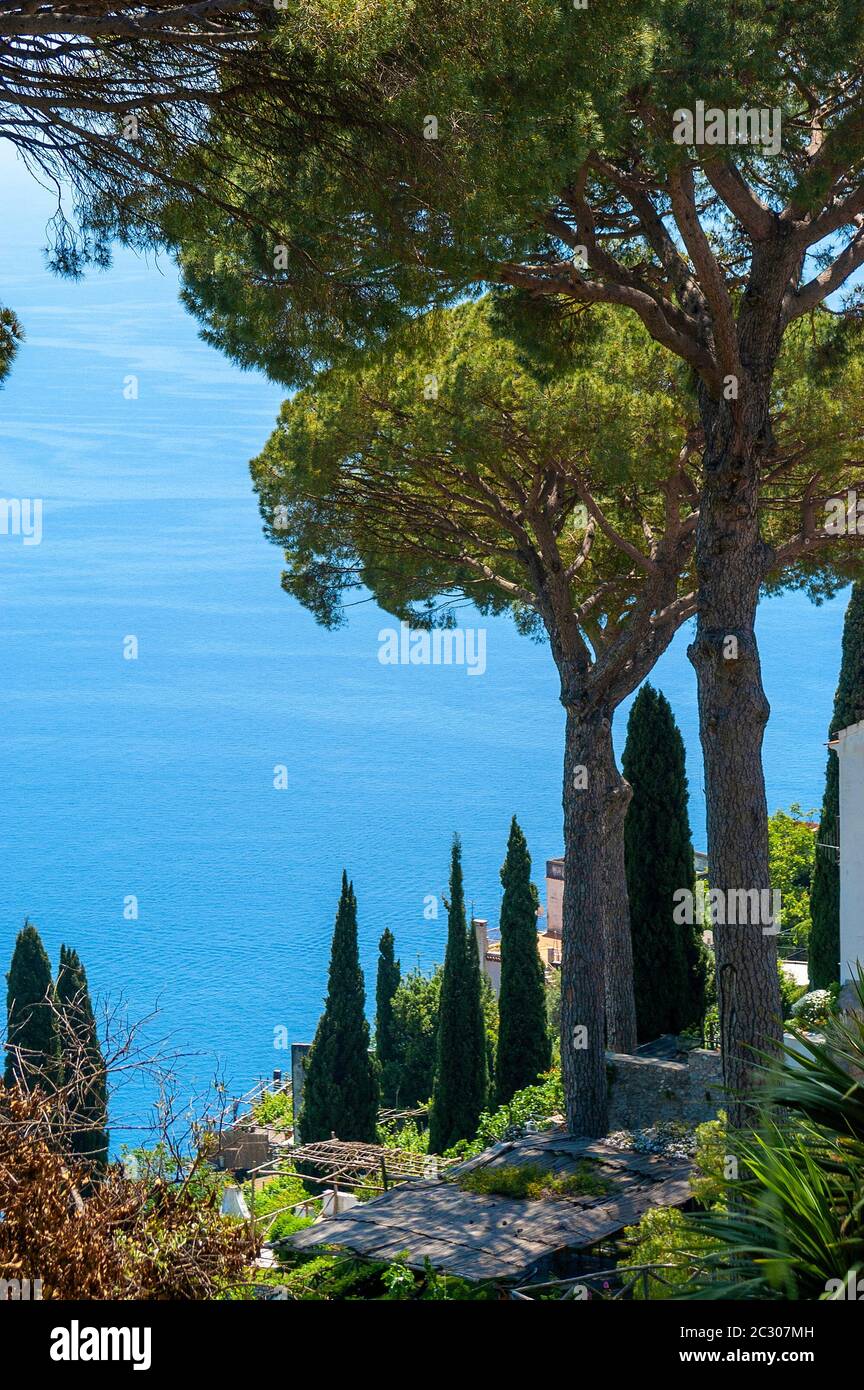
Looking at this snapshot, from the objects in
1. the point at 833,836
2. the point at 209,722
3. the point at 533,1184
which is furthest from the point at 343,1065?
the point at 209,722

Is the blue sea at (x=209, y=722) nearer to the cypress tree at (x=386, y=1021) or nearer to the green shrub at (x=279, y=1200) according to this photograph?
the cypress tree at (x=386, y=1021)

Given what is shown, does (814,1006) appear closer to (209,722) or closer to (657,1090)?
(657,1090)

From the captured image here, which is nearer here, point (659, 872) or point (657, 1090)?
point (657, 1090)

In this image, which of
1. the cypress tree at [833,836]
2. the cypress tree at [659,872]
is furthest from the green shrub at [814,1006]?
the cypress tree at [659,872]

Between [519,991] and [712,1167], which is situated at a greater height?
[712,1167]

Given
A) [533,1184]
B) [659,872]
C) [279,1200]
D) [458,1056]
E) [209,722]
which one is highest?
[209,722]

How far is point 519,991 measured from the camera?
18.1 m

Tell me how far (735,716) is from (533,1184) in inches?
168

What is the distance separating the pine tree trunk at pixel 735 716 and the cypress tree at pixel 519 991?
1071cm

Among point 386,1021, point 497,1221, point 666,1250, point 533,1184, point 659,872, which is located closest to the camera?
point 666,1250

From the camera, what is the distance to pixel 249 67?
5.76 m

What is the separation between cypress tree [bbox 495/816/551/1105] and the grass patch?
7636 millimetres

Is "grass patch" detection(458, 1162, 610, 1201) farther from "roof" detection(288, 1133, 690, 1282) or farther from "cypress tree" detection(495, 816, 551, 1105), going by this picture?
"cypress tree" detection(495, 816, 551, 1105)
